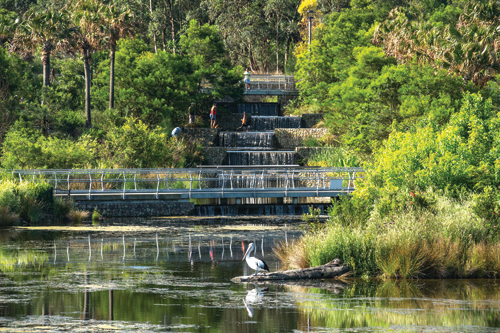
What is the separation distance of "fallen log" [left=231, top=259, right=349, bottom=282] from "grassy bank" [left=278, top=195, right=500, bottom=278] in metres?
0.39

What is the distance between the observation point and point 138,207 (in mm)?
34438

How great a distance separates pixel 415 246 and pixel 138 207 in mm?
18245

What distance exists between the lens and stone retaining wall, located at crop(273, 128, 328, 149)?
53.5 m

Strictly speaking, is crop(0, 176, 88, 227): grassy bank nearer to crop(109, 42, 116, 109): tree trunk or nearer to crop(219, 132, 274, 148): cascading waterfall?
crop(109, 42, 116, 109): tree trunk

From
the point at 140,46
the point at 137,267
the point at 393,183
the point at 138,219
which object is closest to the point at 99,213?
the point at 138,219

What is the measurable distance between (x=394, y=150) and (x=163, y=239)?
8.54 metres

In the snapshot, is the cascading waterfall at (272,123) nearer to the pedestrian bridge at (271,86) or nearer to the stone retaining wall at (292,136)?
the stone retaining wall at (292,136)

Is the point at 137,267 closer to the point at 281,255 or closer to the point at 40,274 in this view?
the point at 40,274

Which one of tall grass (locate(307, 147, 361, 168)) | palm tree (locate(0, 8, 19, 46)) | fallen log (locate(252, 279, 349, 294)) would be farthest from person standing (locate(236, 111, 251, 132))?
fallen log (locate(252, 279, 349, 294))

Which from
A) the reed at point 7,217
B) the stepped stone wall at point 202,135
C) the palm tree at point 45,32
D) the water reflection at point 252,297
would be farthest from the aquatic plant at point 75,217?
the palm tree at point 45,32

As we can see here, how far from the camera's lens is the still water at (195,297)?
13.5 metres

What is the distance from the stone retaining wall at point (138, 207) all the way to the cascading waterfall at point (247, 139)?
18.1 m

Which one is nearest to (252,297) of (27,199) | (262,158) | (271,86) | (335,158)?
(27,199)

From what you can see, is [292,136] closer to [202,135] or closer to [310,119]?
[310,119]
